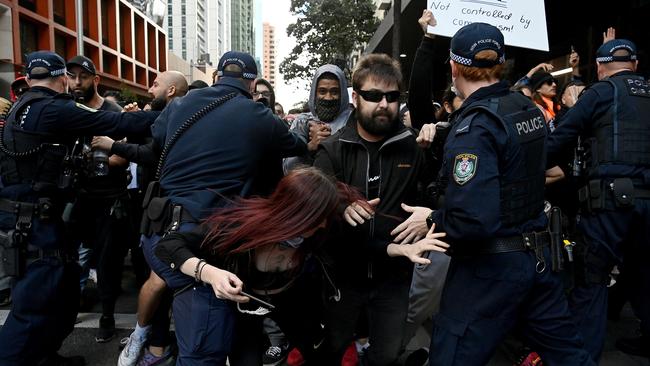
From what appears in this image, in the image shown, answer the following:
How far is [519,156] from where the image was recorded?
2189mm

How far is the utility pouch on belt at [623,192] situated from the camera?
9.70ft

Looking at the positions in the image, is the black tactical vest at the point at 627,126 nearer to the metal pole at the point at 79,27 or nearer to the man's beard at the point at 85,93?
the man's beard at the point at 85,93

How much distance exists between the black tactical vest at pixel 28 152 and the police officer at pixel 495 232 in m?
2.43

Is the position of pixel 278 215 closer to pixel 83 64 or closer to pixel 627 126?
pixel 627 126

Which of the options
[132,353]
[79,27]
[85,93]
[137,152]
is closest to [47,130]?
[137,152]

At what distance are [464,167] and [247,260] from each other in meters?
1.05

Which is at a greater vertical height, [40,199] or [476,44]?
[476,44]

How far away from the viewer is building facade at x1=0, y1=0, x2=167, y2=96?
68.4ft

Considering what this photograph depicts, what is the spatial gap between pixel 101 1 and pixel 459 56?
38.8 meters

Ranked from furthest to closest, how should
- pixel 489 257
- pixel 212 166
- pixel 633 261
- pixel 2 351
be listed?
pixel 633 261 → pixel 2 351 → pixel 212 166 → pixel 489 257

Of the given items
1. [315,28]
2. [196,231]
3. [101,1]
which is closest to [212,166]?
[196,231]

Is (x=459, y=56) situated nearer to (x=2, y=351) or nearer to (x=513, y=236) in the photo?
(x=513, y=236)

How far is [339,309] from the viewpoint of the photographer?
2.97m

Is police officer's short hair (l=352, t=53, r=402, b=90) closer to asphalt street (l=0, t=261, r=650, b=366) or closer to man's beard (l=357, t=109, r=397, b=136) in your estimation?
man's beard (l=357, t=109, r=397, b=136)
